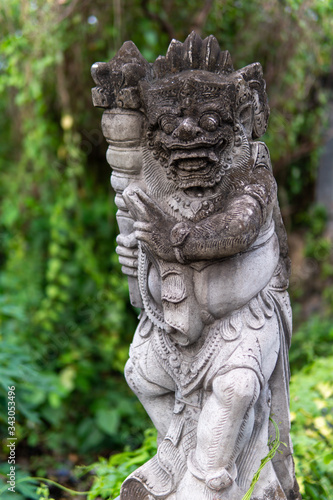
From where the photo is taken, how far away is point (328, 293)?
5.30 meters

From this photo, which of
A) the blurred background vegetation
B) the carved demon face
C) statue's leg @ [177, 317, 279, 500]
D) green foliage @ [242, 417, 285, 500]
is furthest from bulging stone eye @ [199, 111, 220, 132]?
the blurred background vegetation

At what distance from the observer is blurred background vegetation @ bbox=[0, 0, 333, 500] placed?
13.2ft

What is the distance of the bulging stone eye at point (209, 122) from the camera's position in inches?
74.6

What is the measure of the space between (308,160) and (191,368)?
382 cm

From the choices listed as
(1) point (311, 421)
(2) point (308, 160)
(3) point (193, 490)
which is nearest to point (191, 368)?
(3) point (193, 490)

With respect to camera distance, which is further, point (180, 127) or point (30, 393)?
point (30, 393)

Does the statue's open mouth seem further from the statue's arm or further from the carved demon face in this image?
the statue's arm

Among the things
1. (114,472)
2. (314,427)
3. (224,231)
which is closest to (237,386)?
(224,231)

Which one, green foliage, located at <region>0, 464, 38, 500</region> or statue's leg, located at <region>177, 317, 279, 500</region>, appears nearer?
statue's leg, located at <region>177, 317, 279, 500</region>

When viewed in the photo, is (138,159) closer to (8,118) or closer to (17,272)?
(17,272)

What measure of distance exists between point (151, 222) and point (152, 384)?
63 cm

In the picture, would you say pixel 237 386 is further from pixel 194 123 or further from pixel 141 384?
pixel 194 123

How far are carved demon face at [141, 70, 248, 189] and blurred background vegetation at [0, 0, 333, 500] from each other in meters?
2.10

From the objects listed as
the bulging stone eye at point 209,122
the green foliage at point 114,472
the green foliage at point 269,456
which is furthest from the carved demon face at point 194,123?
the green foliage at point 114,472
